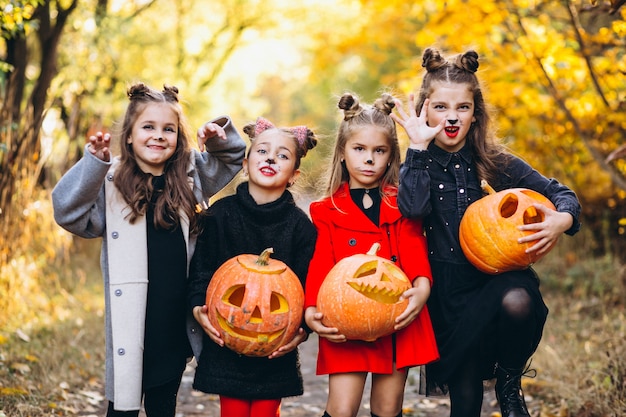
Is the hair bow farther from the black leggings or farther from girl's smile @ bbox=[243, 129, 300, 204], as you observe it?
the black leggings

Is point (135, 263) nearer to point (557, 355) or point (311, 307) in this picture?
point (311, 307)

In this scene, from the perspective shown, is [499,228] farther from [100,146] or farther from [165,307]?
[100,146]

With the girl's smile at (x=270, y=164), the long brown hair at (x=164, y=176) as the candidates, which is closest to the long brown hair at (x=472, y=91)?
the girl's smile at (x=270, y=164)

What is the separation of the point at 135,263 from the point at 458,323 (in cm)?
170

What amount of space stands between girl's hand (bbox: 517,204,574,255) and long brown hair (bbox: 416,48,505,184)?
1.42ft

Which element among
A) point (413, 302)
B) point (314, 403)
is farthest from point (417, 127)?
point (314, 403)

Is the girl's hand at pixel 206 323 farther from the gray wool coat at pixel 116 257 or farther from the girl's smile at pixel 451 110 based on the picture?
the girl's smile at pixel 451 110

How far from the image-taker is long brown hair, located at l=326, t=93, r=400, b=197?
157 inches

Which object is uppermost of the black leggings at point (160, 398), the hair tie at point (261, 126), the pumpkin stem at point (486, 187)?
the hair tie at point (261, 126)

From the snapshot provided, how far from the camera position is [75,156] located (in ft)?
33.7

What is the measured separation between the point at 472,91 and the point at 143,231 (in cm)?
191

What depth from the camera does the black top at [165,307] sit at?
3.79 m

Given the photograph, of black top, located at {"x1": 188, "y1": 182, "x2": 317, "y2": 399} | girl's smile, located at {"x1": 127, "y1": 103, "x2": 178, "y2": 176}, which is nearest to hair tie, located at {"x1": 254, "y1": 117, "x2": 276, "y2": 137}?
black top, located at {"x1": 188, "y1": 182, "x2": 317, "y2": 399}

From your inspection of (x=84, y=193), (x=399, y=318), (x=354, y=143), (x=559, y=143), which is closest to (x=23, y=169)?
(x=84, y=193)
